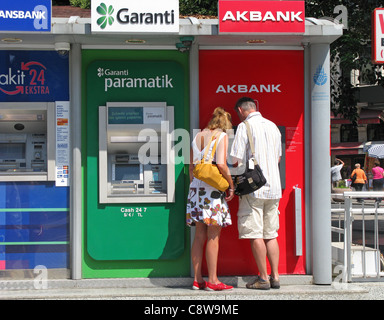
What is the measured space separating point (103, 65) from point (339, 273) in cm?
339

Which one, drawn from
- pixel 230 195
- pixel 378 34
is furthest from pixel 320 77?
pixel 230 195

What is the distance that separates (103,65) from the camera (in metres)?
5.59

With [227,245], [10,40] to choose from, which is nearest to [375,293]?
[227,245]

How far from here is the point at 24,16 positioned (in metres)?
4.91

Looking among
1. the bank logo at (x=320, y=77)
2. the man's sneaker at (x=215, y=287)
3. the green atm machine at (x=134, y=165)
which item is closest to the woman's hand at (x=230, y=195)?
the green atm machine at (x=134, y=165)

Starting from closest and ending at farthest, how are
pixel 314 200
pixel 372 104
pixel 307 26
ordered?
pixel 307 26
pixel 314 200
pixel 372 104

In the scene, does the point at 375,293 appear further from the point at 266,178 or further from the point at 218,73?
the point at 218,73

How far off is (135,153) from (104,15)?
143 cm

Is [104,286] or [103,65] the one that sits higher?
[103,65]

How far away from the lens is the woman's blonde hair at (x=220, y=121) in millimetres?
5281

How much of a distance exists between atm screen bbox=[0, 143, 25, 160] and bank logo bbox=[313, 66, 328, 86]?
10.3ft

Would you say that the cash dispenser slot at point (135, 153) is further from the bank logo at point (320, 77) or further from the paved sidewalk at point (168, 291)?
the bank logo at point (320, 77)

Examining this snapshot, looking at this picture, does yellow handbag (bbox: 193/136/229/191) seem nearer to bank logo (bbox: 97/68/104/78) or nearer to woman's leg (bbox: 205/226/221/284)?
woman's leg (bbox: 205/226/221/284)

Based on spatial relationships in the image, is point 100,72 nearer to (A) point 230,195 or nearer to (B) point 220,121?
(B) point 220,121
